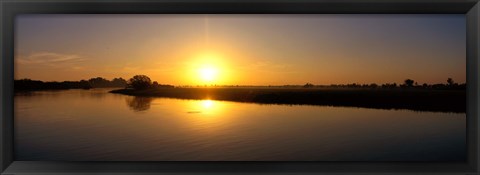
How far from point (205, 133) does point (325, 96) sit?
2.74 feet

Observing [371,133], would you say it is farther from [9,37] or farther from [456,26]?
[9,37]

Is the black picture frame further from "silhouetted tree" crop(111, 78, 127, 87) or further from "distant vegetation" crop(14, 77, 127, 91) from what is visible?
"silhouetted tree" crop(111, 78, 127, 87)

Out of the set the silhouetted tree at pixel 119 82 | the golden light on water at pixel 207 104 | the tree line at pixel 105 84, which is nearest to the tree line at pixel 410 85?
the golden light on water at pixel 207 104

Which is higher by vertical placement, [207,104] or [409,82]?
[409,82]

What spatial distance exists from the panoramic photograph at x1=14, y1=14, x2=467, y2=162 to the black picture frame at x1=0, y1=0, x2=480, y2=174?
0.07 meters

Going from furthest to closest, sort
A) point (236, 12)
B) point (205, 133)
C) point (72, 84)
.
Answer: point (72, 84) < point (205, 133) < point (236, 12)

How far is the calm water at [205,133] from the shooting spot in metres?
2.52

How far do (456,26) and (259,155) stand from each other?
1417 millimetres

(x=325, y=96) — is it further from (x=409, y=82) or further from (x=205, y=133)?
(x=205, y=133)

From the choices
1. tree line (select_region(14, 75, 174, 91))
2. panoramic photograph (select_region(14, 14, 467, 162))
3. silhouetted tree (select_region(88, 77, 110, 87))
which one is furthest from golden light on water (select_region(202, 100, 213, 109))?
silhouetted tree (select_region(88, 77, 110, 87))

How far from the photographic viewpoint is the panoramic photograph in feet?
8.31

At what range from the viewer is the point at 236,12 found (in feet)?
7.97

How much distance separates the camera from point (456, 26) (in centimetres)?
253

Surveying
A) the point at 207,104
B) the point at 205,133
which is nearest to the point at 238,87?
the point at 207,104
